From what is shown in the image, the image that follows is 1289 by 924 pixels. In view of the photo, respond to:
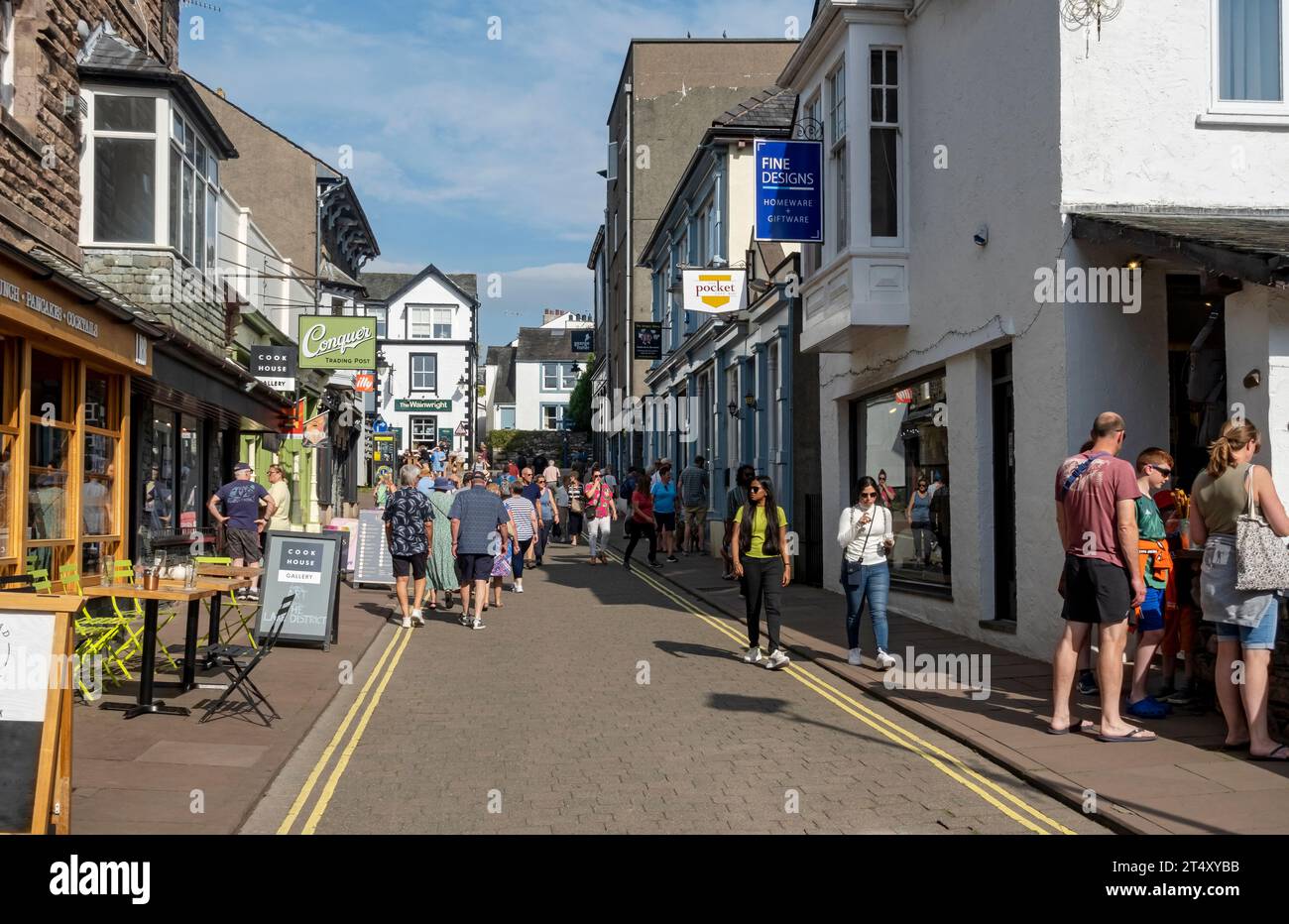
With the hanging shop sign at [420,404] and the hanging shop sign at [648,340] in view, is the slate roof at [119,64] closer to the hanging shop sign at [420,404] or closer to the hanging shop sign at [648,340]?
the hanging shop sign at [648,340]

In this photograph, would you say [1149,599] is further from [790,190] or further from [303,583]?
[790,190]

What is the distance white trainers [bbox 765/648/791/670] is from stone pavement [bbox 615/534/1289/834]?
408 mm

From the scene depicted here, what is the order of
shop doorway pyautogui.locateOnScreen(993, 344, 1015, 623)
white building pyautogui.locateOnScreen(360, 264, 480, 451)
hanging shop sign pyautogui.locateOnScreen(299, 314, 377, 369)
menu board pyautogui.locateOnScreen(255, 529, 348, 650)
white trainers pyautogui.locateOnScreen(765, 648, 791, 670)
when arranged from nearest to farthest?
1. white trainers pyautogui.locateOnScreen(765, 648, 791, 670)
2. shop doorway pyautogui.locateOnScreen(993, 344, 1015, 623)
3. menu board pyautogui.locateOnScreen(255, 529, 348, 650)
4. hanging shop sign pyautogui.locateOnScreen(299, 314, 377, 369)
5. white building pyautogui.locateOnScreen(360, 264, 480, 451)

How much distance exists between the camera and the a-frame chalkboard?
5004 mm

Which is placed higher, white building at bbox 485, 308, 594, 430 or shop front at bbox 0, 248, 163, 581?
white building at bbox 485, 308, 594, 430

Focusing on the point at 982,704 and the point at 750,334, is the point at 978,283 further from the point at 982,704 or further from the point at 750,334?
the point at 750,334

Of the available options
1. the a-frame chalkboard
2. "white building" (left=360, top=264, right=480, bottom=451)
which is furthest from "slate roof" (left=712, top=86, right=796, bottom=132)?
"white building" (left=360, top=264, right=480, bottom=451)

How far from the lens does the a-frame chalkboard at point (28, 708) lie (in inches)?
197

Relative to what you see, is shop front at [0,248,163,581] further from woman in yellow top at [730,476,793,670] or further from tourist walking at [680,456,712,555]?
A: tourist walking at [680,456,712,555]

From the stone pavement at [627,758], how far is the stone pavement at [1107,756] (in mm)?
163

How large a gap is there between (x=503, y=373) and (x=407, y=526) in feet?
263

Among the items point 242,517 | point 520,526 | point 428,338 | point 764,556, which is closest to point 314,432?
point 520,526

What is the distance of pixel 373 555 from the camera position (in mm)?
18531

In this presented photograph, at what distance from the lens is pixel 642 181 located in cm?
4309
